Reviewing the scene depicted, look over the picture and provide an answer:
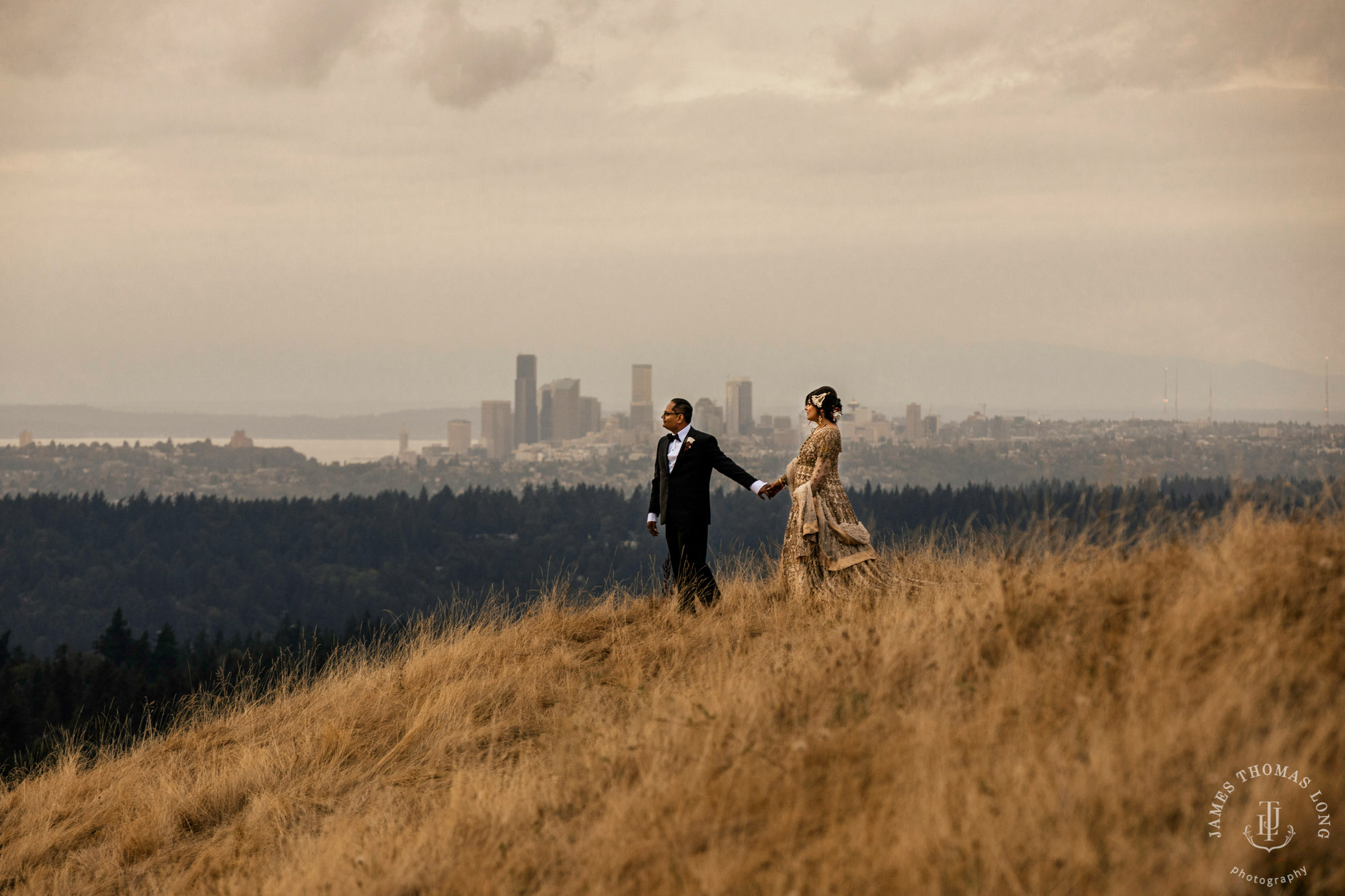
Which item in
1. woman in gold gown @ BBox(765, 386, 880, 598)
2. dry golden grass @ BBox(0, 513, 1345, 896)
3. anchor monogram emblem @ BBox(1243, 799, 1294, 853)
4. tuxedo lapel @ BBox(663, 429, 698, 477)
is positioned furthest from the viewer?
tuxedo lapel @ BBox(663, 429, 698, 477)

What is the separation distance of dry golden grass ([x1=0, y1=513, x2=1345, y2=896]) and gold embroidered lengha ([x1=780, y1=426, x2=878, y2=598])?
457 mm

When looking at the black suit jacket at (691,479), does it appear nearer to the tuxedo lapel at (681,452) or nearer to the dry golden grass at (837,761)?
the tuxedo lapel at (681,452)

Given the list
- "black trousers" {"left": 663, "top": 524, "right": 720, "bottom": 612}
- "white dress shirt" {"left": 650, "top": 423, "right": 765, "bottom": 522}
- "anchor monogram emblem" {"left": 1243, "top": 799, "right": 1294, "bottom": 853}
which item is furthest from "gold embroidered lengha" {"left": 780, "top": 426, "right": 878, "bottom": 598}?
"anchor monogram emblem" {"left": 1243, "top": 799, "right": 1294, "bottom": 853}

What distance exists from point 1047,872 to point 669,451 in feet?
20.9

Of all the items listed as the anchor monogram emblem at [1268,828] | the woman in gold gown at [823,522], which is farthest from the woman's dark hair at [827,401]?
the anchor monogram emblem at [1268,828]

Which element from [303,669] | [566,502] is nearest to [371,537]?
[566,502]

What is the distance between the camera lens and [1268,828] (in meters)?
3.23

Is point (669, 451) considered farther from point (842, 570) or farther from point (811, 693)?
point (811, 693)

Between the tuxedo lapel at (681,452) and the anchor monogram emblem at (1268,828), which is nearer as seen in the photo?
the anchor monogram emblem at (1268,828)

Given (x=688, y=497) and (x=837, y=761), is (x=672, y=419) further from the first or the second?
(x=837, y=761)

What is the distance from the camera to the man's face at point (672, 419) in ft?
30.4

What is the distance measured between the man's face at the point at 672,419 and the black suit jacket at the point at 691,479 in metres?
0.14

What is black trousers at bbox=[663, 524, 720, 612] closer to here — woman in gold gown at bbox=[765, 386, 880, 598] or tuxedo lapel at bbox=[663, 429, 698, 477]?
tuxedo lapel at bbox=[663, 429, 698, 477]

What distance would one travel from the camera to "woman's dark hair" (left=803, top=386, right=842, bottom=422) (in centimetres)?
862
